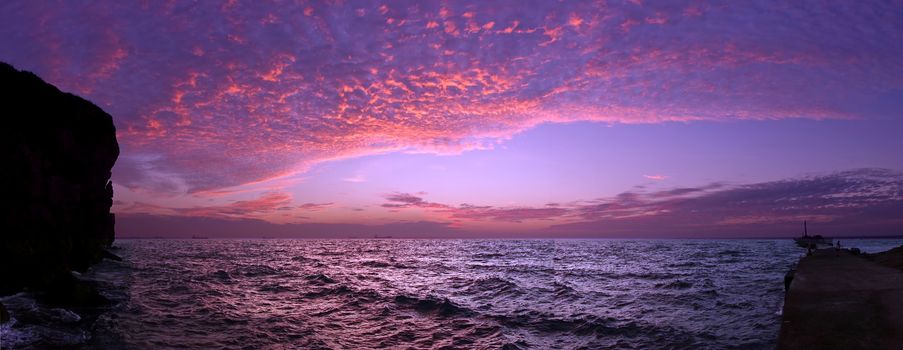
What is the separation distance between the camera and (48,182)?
39188 mm

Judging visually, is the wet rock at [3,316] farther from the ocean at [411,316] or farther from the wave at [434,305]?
the wave at [434,305]

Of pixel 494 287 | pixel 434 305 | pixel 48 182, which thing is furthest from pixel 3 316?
pixel 48 182

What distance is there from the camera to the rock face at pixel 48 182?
2689 centimetres

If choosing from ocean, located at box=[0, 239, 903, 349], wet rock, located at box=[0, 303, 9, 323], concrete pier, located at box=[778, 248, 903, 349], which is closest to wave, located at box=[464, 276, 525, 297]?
ocean, located at box=[0, 239, 903, 349]

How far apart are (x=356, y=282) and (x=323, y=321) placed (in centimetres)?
1526

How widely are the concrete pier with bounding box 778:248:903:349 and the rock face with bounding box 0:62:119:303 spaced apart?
86.7ft

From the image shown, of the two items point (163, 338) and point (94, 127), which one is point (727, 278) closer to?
point (163, 338)

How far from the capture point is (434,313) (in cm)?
2170

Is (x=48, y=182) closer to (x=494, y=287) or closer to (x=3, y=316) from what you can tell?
(x=3, y=316)

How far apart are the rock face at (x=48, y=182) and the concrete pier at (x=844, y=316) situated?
2641cm

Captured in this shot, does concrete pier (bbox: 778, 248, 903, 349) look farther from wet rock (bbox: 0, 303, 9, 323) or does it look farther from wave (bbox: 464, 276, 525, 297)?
wet rock (bbox: 0, 303, 9, 323)

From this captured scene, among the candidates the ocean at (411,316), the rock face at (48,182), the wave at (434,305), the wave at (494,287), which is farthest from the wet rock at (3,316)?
the wave at (494,287)

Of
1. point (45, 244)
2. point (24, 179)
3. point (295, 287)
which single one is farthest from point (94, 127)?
point (295, 287)

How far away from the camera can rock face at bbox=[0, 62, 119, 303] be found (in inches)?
1059
